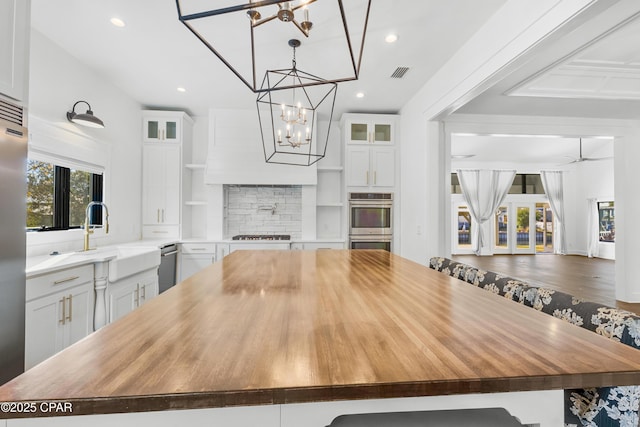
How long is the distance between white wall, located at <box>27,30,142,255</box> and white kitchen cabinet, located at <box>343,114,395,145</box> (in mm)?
3153

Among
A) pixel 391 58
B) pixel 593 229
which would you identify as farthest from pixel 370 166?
pixel 593 229

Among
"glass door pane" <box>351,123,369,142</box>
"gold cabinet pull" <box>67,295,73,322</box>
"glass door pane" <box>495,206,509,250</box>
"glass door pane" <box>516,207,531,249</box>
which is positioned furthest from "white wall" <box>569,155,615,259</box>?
"gold cabinet pull" <box>67,295,73,322</box>

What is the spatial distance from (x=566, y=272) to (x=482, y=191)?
10.8 ft

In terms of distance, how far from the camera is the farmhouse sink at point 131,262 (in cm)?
253

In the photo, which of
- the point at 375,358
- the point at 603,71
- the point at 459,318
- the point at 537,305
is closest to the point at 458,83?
the point at 603,71

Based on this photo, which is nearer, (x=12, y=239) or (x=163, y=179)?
(x=12, y=239)

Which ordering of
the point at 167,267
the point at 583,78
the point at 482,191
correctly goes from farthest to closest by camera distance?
the point at 482,191, the point at 167,267, the point at 583,78

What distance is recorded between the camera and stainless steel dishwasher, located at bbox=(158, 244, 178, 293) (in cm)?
376

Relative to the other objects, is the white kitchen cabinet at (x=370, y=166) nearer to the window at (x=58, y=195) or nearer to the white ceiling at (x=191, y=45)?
the white ceiling at (x=191, y=45)

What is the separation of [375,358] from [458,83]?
3.03 m

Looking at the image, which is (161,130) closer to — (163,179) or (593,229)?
(163,179)

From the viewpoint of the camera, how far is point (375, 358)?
651 millimetres

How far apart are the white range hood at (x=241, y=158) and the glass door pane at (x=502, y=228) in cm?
740

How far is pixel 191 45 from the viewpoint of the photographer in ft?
9.35
